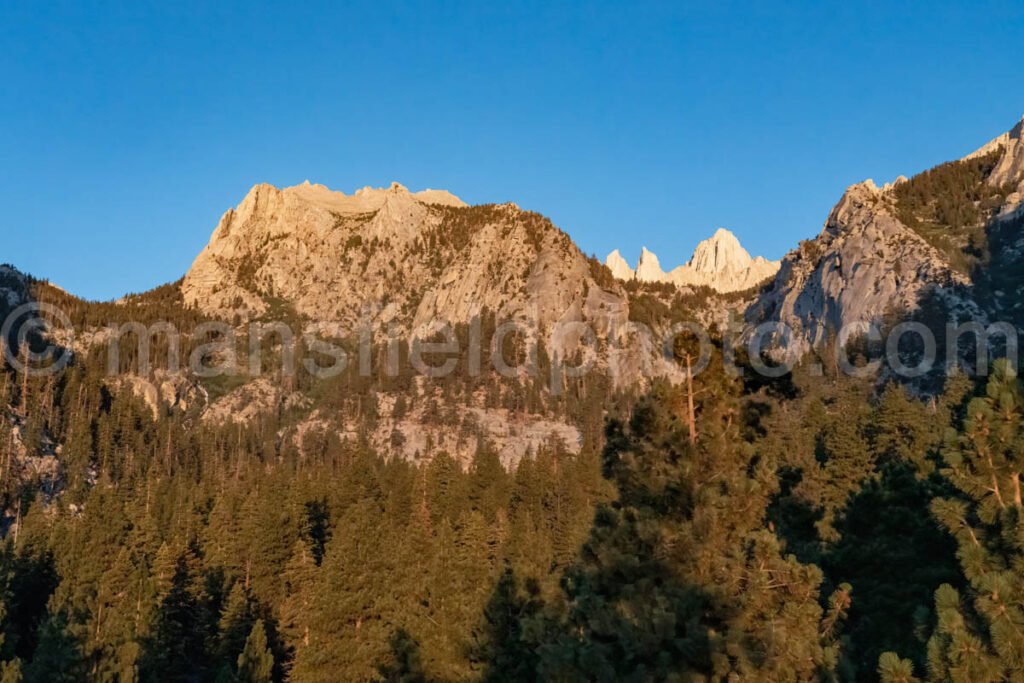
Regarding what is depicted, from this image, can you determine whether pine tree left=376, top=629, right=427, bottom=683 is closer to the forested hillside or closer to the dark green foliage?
the forested hillside

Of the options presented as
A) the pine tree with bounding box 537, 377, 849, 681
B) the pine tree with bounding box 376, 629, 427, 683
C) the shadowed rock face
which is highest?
the shadowed rock face

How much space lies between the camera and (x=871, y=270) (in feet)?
494

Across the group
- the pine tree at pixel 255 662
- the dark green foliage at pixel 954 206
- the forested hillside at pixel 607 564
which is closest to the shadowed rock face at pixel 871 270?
the dark green foliage at pixel 954 206

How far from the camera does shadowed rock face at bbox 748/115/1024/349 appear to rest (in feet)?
461

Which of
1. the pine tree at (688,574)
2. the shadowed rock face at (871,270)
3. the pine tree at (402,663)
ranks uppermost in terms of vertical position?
the shadowed rock face at (871,270)

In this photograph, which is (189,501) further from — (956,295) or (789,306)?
(789,306)

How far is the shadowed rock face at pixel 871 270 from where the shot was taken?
5527 inches

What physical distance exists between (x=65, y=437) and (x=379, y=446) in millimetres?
48036

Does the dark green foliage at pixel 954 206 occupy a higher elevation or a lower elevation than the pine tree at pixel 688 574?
higher

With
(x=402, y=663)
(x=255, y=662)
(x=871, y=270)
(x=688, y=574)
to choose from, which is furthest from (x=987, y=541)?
(x=871, y=270)

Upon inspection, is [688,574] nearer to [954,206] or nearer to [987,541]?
[987,541]

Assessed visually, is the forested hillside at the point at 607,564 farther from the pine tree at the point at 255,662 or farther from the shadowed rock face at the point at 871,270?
the shadowed rock face at the point at 871,270

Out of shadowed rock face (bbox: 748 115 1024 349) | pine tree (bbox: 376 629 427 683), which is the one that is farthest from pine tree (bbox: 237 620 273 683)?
shadowed rock face (bbox: 748 115 1024 349)

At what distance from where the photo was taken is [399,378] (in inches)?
6560
